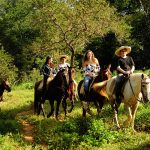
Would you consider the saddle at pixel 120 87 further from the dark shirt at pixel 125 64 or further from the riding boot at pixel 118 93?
the dark shirt at pixel 125 64

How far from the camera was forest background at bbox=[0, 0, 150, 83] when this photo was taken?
31.5 metres

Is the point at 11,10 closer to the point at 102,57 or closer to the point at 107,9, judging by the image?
the point at 102,57

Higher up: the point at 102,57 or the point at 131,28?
the point at 131,28

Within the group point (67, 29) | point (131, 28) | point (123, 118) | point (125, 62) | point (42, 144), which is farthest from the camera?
point (131, 28)

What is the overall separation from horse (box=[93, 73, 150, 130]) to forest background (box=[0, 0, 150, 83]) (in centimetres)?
1538

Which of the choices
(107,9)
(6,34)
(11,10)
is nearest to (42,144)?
(107,9)

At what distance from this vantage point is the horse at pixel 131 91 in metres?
13.0

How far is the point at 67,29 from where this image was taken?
32062mm

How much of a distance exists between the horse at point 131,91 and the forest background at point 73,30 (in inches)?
605

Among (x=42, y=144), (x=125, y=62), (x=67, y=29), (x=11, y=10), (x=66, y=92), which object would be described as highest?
(x=11, y=10)

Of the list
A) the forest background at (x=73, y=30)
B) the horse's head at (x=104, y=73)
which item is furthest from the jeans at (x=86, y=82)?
the forest background at (x=73, y=30)

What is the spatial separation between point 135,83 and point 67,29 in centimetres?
1907

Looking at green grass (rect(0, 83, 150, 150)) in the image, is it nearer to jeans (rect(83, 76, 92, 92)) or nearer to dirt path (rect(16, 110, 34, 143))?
dirt path (rect(16, 110, 34, 143))

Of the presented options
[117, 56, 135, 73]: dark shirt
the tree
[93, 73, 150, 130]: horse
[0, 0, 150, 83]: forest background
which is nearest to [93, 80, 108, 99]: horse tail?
[93, 73, 150, 130]: horse
